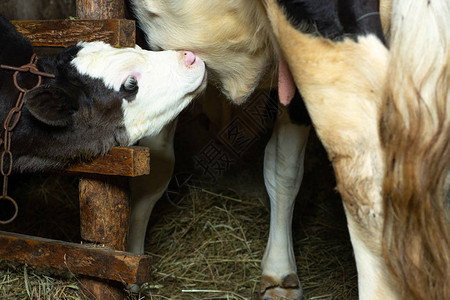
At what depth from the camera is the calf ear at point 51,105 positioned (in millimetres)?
2121

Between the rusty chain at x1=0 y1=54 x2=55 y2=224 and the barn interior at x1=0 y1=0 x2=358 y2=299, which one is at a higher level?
the rusty chain at x1=0 y1=54 x2=55 y2=224

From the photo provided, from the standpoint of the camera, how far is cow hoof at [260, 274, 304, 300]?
3.06 meters

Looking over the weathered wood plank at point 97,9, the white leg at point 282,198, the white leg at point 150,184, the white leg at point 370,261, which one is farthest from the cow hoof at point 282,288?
the weathered wood plank at point 97,9

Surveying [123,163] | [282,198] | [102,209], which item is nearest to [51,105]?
[123,163]

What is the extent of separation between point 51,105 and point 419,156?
4.41 feet

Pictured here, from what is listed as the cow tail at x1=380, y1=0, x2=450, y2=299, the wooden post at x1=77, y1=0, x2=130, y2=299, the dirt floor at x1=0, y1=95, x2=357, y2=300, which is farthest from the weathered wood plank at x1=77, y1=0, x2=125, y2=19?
the cow tail at x1=380, y1=0, x2=450, y2=299

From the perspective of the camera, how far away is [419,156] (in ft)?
5.47

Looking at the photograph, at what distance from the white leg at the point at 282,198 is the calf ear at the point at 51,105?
4.42 ft

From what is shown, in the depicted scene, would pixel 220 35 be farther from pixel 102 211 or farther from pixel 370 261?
pixel 370 261

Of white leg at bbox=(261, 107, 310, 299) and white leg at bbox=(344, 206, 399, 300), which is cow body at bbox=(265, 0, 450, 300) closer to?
white leg at bbox=(344, 206, 399, 300)

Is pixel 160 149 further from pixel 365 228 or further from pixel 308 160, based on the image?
pixel 365 228

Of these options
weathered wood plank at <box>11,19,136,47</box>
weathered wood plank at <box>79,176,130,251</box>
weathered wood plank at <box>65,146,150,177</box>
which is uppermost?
weathered wood plank at <box>11,19,136,47</box>

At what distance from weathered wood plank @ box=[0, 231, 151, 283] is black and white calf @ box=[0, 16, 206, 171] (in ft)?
1.07

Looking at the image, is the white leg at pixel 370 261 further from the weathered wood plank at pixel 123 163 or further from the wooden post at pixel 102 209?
the wooden post at pixel 102 209
